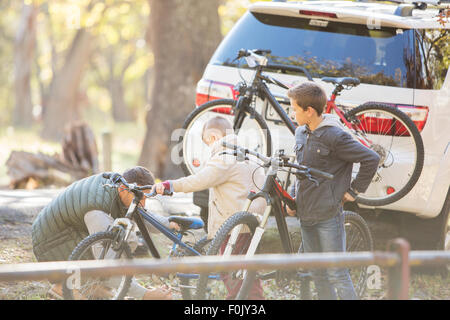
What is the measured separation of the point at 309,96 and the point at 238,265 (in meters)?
1.68

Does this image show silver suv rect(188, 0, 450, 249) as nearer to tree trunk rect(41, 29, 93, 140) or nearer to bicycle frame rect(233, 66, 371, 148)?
bicycle frame rect(233, 66, 371, 148)

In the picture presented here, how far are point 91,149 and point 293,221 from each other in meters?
6.67

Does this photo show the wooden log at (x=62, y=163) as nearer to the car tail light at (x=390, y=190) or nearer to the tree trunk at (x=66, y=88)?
the car tail light at (x=390, y=190)

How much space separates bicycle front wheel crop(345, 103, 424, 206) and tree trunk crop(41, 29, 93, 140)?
19.4 metres

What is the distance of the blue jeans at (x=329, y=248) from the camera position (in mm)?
4680

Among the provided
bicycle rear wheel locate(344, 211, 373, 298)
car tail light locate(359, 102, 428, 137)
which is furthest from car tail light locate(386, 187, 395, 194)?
bicycle rear wheel locate(344, 211, 373, 298)

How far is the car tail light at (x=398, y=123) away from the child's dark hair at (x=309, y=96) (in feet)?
4.24

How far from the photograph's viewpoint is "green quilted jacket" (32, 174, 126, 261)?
195 inches

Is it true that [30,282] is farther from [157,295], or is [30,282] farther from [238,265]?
[238,265]

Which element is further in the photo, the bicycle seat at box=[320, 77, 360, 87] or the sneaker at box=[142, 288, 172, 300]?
the bicycle seat at box=[320, 77, 360, 87]

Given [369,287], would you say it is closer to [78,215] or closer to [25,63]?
[78,215]

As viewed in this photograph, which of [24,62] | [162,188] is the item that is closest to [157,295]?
[162,188]

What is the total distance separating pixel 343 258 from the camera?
325cm
